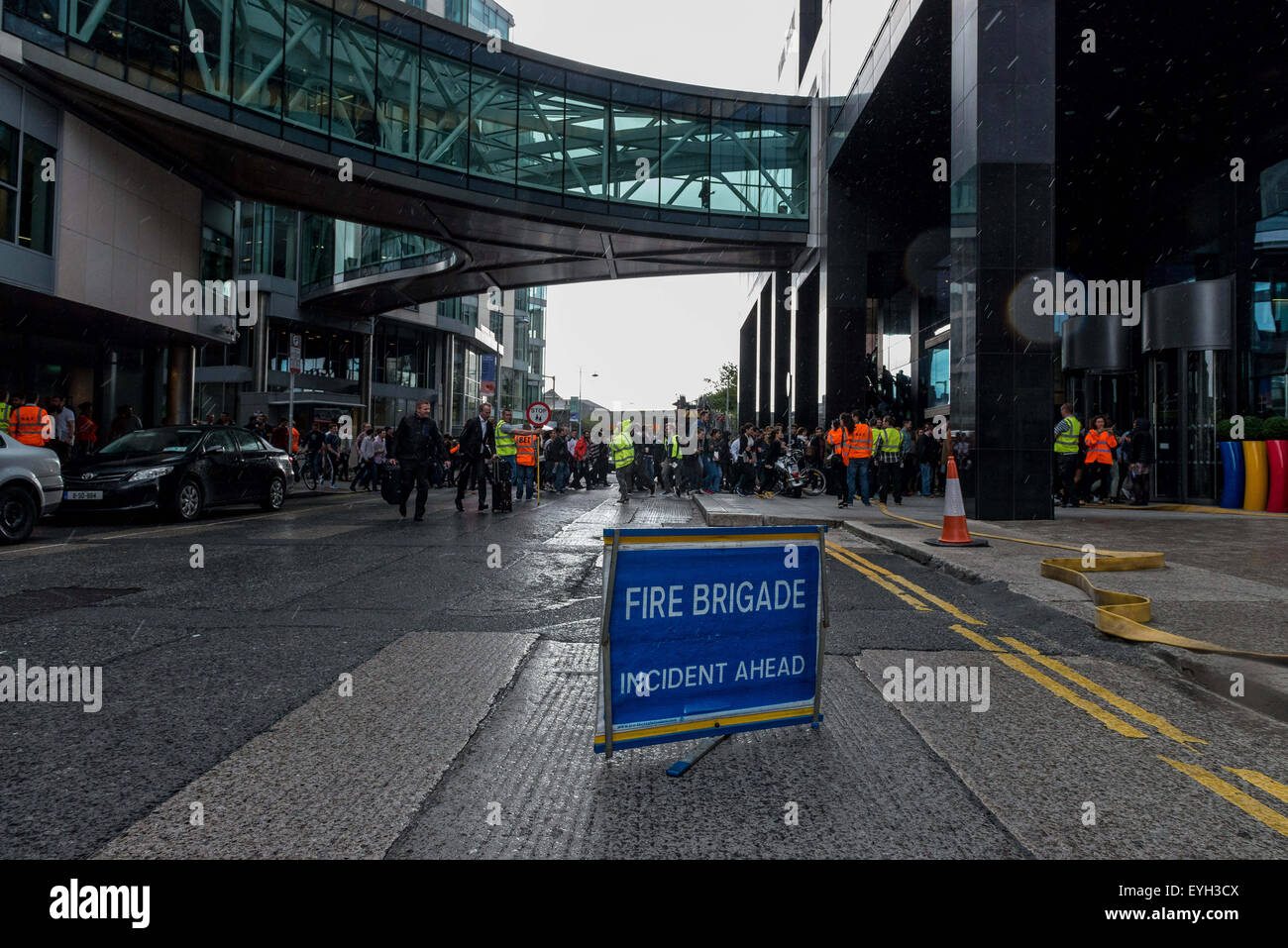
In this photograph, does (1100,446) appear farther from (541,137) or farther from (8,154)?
(8,154)

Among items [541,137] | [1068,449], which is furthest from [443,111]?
[1068,449]

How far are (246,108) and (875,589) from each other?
21.4m

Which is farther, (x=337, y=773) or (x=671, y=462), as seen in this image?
(x=671, y=462)

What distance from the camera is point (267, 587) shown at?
8055mm

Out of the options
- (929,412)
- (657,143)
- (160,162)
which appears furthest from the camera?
(929,412)

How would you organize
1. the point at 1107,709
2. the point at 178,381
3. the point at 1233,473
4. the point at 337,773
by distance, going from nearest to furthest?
the point at 337,773, the point at 1107,709, the point at 1233,473, the point at 178,381

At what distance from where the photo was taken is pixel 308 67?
25.2 meters

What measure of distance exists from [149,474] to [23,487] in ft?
8.29

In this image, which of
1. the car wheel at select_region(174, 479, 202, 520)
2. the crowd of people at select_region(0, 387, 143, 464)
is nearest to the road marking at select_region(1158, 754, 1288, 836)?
the car wheel at select_region(174, 479, 202, 520)

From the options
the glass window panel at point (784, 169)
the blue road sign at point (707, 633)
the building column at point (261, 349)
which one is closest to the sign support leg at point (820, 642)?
the blue road sign at point (707, 633)

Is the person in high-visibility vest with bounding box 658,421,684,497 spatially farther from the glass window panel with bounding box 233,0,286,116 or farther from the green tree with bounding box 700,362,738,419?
the green tree with bounding box 700,362,738,419

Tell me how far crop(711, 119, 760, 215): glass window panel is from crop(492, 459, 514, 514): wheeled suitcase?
1692 centimetres
